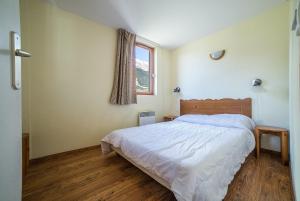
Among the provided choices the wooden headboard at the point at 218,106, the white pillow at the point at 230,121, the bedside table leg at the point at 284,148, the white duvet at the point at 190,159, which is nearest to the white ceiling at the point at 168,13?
the wooden headboard at the point at 218,106

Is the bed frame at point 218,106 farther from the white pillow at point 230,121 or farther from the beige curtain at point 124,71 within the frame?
the beige curtain at point 124,71

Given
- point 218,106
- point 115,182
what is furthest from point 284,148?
point 115,182

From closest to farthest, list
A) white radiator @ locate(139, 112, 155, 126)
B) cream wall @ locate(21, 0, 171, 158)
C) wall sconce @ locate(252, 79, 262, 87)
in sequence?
cream wall @ locate(21, 0, 171, 158), wall sconce @ locate(252, 79, 262, 87), white radiator @ locate(139, 112, 155, 126)

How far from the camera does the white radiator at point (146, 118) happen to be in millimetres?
3368

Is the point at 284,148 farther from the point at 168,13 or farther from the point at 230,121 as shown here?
the point at 168,13

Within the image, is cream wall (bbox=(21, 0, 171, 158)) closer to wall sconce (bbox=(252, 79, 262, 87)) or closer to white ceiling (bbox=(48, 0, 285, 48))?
white ceiling (bbox=(48, 0, 285, 48))

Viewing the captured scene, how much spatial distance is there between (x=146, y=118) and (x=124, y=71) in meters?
1.35

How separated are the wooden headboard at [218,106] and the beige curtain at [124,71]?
5.09ft

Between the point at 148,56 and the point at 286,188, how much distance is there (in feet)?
12.1

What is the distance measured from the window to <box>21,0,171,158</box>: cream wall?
2.51 ft

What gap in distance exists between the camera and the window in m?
3.56

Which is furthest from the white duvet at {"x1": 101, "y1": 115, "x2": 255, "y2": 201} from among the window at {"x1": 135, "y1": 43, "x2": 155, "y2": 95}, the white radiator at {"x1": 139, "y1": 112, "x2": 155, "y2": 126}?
the window at {"x1": 135, "y1": 43, "x2": 155, "y2": 95}

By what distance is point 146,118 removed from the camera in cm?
348

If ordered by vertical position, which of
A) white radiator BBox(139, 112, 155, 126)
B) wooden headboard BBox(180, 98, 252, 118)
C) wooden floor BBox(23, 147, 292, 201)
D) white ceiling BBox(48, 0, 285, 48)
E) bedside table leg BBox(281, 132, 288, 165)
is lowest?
wooden floor BBox(23, 147, 292, 201)
